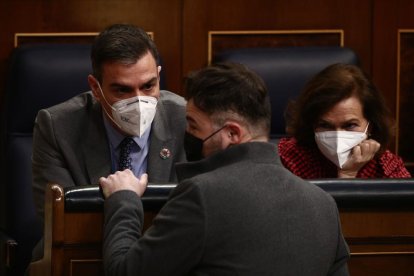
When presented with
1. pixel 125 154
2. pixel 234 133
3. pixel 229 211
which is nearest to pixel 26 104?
pixel 125 154

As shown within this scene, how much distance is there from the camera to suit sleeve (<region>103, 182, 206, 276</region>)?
1.75m

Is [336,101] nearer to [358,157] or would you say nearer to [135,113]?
[358,157]

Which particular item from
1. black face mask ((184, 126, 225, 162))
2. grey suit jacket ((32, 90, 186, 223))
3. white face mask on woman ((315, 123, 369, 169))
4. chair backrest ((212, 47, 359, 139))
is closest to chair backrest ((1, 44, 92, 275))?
grey suit jacket ((32, 90, 186, 223))

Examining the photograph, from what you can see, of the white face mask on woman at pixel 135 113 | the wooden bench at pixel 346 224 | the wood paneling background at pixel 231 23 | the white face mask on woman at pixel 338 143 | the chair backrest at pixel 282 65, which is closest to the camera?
the wooden bench at pixel 346 224

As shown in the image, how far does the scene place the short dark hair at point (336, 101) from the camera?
2846mm

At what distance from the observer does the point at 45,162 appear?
270 cm

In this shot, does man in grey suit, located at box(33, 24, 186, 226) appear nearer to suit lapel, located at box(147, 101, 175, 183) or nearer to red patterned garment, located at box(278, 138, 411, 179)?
suit lapel, located at box(147, 101, 175, 183)

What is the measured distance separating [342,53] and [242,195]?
1.67 metres

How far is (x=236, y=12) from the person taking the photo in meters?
3.69

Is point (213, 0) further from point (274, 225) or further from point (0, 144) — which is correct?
point (274, 225)

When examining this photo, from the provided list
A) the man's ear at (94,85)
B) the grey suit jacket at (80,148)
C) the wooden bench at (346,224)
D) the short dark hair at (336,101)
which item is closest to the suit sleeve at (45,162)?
the grey suit jacket at (80,148)

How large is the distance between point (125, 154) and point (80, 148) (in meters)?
0.14

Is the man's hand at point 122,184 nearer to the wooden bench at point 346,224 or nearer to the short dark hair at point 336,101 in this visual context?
the wooden bench at point 346,224

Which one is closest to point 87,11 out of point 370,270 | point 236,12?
point 236,12
